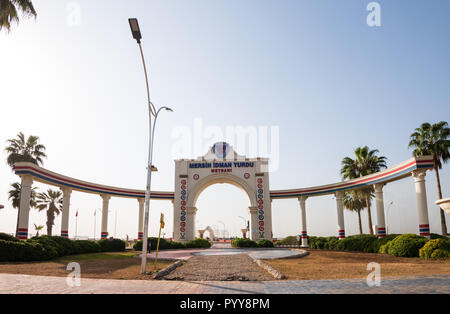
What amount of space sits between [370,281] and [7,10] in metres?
22.0

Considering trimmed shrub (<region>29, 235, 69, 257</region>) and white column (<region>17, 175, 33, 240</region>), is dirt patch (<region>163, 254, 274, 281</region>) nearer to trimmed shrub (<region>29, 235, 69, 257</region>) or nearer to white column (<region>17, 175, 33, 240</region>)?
trimmed shrub (<region>29, 235, 69, 257</region>)

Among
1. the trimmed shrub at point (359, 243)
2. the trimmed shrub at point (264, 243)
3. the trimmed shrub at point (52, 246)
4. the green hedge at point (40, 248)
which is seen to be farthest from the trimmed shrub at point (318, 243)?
the trimmed shrub at point (52, 246)

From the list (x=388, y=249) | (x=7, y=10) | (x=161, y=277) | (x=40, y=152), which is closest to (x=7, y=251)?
(x=161, y=277)

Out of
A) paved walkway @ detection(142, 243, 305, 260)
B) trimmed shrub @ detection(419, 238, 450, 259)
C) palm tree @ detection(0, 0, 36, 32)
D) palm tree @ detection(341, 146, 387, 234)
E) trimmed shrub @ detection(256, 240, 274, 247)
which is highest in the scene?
palm tree @ detection(0, 0, 36, 32)

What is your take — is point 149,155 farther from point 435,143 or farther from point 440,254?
point 435,143

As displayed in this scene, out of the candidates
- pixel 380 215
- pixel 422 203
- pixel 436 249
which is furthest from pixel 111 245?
pixel 422 203

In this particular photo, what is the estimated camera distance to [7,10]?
17375 mm

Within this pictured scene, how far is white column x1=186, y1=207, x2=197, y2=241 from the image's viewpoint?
40906 mm

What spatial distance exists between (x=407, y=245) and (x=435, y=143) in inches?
744

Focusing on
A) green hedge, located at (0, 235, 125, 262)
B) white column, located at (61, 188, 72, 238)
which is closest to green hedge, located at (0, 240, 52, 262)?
green hedge, located at (0, 235, 125, 262)

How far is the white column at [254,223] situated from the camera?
40531 millimetres

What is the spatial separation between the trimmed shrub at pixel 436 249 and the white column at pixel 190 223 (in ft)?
91.2

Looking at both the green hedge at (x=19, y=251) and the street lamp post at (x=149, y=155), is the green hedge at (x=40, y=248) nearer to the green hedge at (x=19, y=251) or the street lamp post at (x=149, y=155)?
the green hedge at (x=19, y=251)
